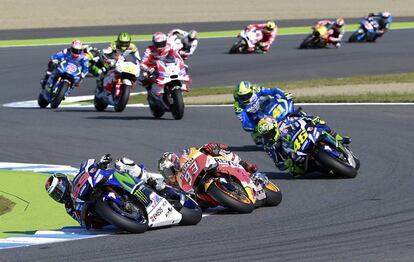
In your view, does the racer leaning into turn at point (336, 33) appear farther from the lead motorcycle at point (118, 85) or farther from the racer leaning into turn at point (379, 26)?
the lead motorcycle at point (118, 85)

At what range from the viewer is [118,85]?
84.2 feet

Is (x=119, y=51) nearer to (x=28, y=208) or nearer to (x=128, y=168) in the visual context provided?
(x=28, y=208)

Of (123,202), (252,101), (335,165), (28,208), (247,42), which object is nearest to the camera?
(123,202)

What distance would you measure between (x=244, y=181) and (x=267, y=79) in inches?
754

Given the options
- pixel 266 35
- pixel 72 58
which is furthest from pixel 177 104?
pixel 266 35

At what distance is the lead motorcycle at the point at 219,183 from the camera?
13.3 m

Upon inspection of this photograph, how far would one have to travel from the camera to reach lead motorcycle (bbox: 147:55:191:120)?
23609 millimetres

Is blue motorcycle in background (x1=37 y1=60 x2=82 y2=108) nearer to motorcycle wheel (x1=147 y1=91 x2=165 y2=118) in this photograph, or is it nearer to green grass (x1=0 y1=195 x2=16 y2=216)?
motorcycle wheel (x1=147 y1=91 x2=165 y2=118)

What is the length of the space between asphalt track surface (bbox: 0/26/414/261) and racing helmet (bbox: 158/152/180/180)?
0.79 metres

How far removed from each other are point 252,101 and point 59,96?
9.85 m

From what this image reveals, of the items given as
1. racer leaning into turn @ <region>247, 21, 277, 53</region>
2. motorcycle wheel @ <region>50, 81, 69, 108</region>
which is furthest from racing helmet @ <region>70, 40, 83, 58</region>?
racer leaning into turn @ <region>247, 21, 277, 53</region>

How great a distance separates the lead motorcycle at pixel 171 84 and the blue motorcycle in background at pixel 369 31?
62.7ft

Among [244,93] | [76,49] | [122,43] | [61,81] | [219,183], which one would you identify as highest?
[219,183]

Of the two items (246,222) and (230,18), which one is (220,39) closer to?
(230,18)
